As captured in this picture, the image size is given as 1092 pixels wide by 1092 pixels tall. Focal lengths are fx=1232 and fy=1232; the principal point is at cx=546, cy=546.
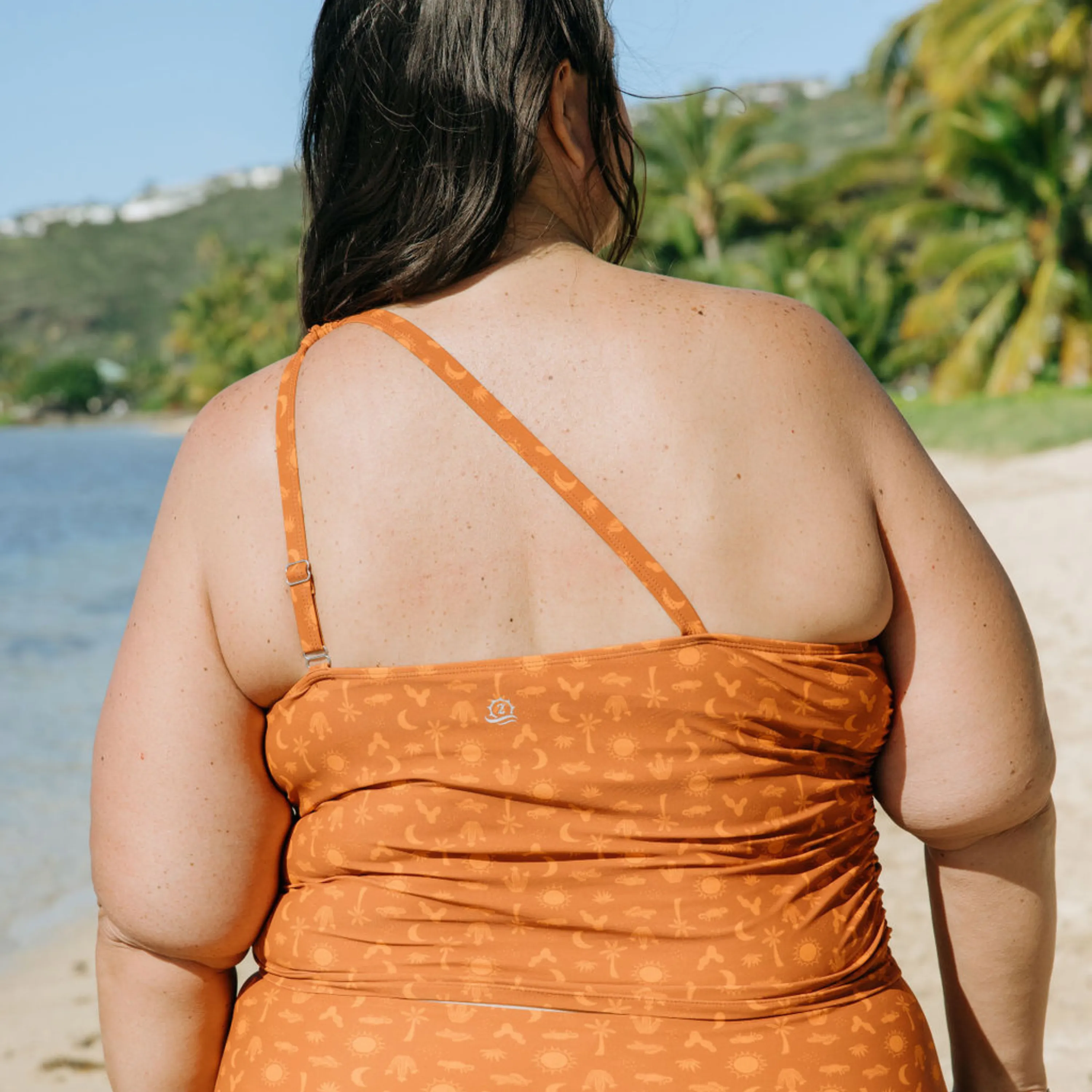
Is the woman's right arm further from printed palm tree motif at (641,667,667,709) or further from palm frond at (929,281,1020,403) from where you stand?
palm frond at (929,281,1020,403)

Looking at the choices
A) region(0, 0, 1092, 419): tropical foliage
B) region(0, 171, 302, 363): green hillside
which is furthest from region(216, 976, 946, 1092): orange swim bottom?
region(0, 171, 302, 363): green hillside

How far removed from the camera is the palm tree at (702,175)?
29.5 metres

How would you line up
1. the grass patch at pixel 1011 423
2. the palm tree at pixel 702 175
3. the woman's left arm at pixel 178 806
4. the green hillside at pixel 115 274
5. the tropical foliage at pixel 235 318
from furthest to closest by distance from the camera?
the green hillside at pixel 115 274, the tropical foliage at pixel 235 318, the palm tree at pixel 702 175, the grass patch at pixel 1011 423, the woman's left arm at pixel 178 806

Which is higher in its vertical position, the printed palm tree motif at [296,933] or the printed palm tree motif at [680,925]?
the printed palm tree motif at [680,925]

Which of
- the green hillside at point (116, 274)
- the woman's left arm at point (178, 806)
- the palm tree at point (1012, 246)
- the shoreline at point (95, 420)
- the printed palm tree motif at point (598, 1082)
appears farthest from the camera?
the green hillside at point (116, 274)

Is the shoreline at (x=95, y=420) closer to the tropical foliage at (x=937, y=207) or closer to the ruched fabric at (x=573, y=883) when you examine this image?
the tropical foliage at (x=937, y=207)

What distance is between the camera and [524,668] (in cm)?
96

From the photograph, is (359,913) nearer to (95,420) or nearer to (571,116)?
(571,116)

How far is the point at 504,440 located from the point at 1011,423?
56.9 feet

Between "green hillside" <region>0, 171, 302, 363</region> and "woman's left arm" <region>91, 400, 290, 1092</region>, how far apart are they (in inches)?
4292

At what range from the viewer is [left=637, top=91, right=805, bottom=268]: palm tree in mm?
29547

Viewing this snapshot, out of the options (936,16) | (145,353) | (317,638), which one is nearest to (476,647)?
(317,638)

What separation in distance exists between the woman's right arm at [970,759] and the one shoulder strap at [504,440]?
0.73 ft

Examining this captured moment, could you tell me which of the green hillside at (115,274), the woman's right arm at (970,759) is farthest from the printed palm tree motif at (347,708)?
the green hillside at (115,274)
